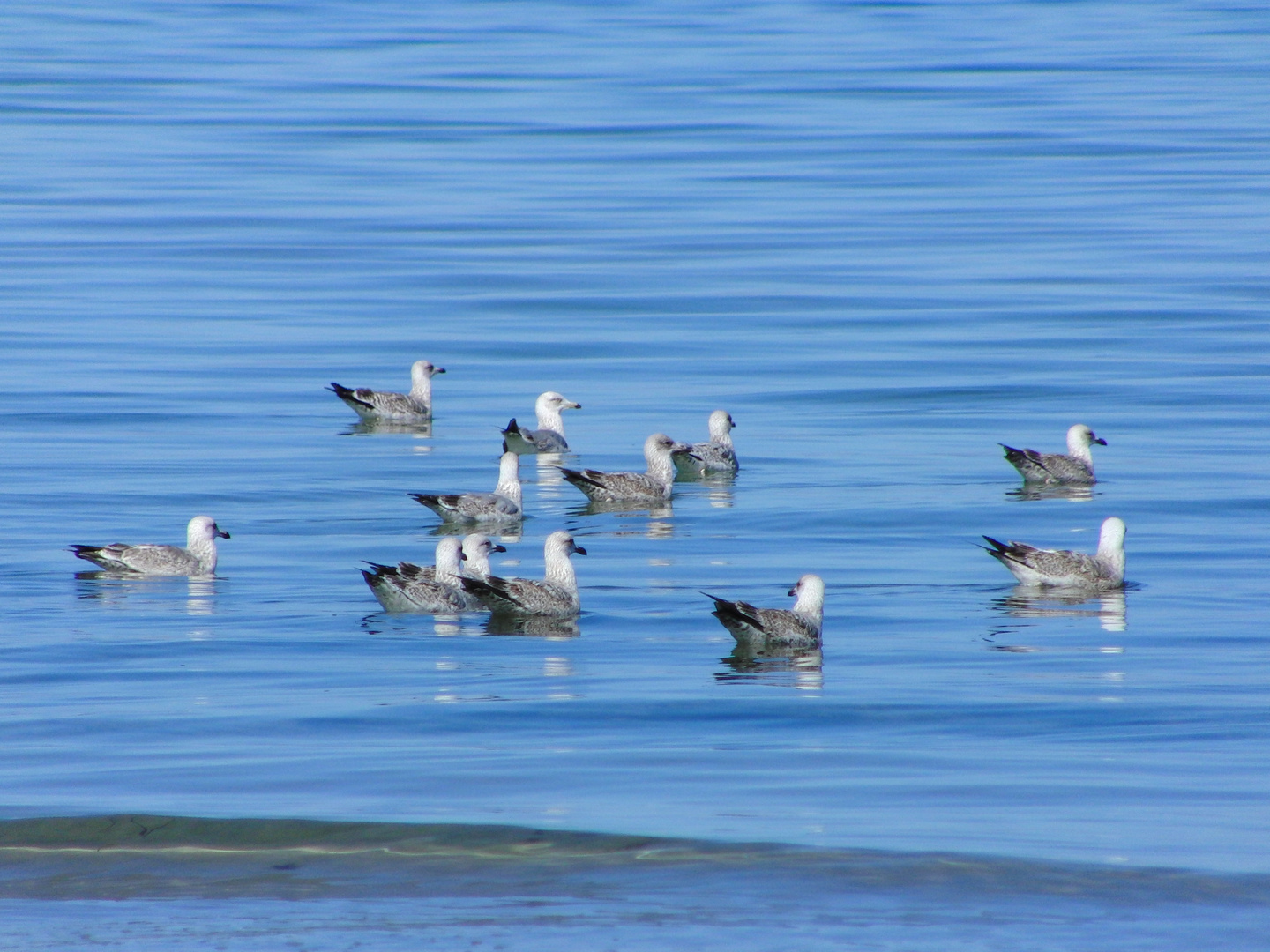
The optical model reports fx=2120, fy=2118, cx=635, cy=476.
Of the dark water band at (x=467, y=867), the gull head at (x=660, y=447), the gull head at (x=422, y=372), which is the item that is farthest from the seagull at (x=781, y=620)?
the gull head at (x=422, y=372)

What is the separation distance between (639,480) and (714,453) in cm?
148

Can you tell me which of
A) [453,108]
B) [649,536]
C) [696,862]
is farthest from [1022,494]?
[453,108]

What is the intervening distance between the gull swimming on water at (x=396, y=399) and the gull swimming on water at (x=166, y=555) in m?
7.99

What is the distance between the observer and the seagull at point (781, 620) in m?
13.8

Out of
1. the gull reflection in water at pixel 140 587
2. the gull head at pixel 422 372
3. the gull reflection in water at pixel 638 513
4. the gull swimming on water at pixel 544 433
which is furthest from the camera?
the gull head at pixel 422 372

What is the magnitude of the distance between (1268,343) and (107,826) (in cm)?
2199

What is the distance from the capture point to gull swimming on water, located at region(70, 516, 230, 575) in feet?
53.8

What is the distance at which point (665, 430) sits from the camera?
24219 mm

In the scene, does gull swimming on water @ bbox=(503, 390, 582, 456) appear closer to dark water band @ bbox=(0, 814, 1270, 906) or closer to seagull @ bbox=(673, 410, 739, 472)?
seagull @ bbox=(673, 410, 739, 472)

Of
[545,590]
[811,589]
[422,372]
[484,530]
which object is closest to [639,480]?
[484,530]

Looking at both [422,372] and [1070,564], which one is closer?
[1070,564]

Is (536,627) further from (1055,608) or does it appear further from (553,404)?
(553,404)

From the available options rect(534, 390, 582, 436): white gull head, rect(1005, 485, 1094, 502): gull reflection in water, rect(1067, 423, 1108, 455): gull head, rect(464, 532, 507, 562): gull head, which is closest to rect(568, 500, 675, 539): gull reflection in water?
rect(464, 532, 507, 562): gull head

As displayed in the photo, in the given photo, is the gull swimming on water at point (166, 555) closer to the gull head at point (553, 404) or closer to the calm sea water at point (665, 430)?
the calm sea water at point (665, 430)
